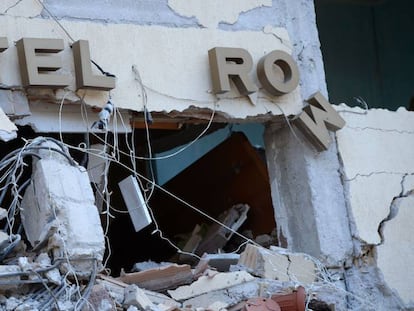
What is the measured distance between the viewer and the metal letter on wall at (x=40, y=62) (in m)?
7.28

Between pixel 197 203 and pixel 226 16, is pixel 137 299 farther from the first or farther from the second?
pixel 197 203

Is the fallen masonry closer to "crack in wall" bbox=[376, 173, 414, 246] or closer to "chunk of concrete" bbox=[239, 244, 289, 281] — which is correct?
"chunk of concrete" bbox=[239, 244, 289, 281]

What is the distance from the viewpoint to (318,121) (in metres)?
8.38

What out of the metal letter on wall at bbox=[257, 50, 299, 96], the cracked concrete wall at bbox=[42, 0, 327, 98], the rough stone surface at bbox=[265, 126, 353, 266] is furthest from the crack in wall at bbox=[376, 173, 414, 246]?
the metal letter on wall at bbox=[257, 50, 299, 96]

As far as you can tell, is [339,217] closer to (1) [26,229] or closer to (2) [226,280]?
(2) [226,280]

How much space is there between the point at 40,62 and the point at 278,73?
183cm

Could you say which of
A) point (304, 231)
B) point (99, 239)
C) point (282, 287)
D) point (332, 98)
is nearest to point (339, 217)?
point (304, 231)

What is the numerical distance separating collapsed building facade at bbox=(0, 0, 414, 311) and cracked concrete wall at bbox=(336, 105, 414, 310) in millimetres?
11

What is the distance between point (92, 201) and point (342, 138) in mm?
2499

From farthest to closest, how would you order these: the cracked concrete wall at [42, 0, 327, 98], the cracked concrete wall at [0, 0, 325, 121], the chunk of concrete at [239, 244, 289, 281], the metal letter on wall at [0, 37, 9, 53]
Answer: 1. the cracked concrete wall at [42, 0, 327, 98]
2. the chunk of concrete at [239, 244, 289, 281]
3. the cracked concrete wall at [0, 0, 325, 121]
4. the metal letter on wall at [0, 37, 9, 53]

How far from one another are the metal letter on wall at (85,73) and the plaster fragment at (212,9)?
89 cm

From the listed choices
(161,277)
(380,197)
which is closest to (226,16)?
(380,197)

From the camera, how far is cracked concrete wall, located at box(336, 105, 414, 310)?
8.44 m

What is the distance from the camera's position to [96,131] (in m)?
7.61
